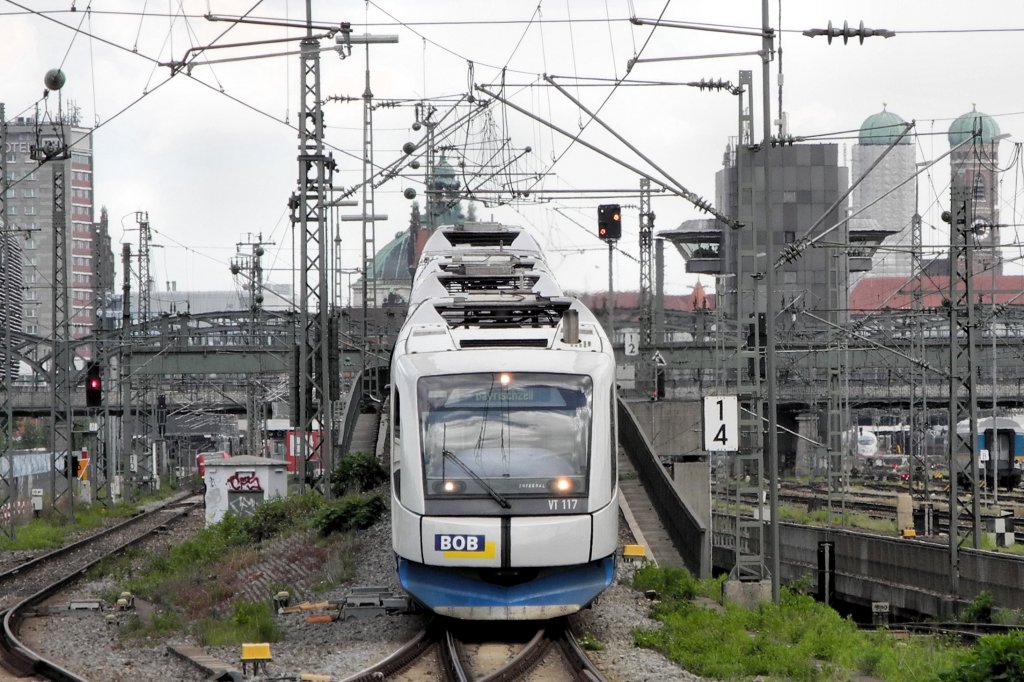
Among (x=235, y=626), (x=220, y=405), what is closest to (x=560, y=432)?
(x=235, y=626)

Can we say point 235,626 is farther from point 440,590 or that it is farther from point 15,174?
point 15,174

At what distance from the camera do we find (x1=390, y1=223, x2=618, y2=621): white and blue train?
16047 mm

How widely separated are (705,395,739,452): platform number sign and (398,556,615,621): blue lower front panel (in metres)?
4.76

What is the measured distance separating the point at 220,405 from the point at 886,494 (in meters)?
40.6

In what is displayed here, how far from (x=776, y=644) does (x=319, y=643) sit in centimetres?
497

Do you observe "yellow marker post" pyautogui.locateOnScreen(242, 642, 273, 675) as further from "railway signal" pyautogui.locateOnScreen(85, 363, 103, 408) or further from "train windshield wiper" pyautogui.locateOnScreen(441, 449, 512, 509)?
"railway signal" pyautogui.locateOnScreen(85, 363, 103, 408)

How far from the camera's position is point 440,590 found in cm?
1631

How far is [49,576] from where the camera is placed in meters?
29.1

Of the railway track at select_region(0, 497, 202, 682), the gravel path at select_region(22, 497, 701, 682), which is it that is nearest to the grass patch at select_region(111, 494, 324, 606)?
the gravel path at select_region(22, 497, 701, 682)

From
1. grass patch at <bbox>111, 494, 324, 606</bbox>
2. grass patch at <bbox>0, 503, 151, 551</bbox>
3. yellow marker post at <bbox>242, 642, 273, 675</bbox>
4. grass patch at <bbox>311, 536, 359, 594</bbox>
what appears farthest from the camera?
grass patch at <bbox>0, 503, 151, 551</bbox>

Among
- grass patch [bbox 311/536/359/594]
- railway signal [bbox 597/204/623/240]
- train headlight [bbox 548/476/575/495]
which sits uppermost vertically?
railway signal [bbox 597/204/623/240]

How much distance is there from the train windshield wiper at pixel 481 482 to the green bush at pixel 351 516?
1013cm

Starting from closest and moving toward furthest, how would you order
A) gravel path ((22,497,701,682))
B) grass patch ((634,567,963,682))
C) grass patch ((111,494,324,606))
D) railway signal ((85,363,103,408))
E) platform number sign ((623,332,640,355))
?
grass patch ((634,567,963,682)), gravel path ((22,497,701,682)), grass patch ((111,494,324,606)), railway signal ((85,363,103,408)), platform number sign ((623,332,640,355))

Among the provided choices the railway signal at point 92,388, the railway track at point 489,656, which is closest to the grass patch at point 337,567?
the railway track at point 489,656
